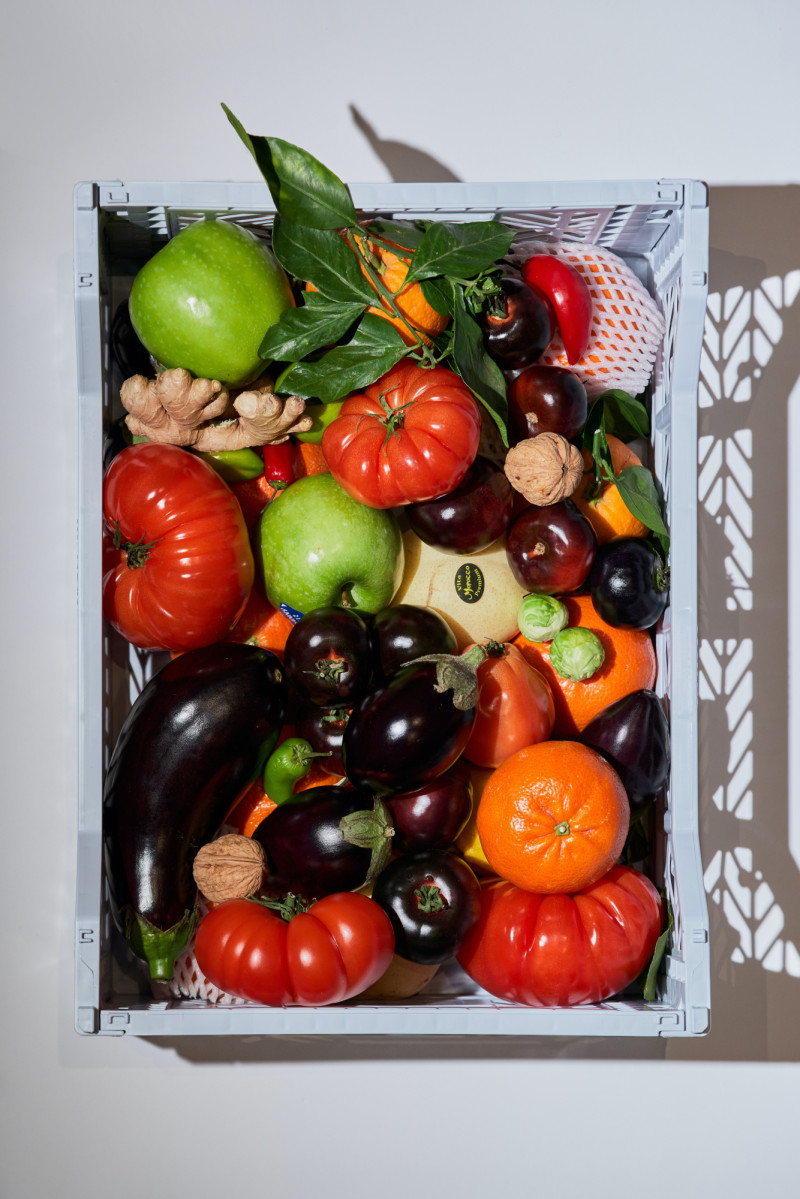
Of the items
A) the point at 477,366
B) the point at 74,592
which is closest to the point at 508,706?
the point at 477,366

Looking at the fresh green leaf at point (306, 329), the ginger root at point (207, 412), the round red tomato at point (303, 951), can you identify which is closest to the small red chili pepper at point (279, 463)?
the ginger root at point (207, 412)

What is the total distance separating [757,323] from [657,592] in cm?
45

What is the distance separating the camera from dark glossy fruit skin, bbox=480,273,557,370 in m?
0.92

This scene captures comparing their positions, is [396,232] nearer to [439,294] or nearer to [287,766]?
[439,294]

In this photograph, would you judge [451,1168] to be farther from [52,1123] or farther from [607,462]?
[607,462]

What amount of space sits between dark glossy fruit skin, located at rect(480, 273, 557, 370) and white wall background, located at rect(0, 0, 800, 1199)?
302 mm

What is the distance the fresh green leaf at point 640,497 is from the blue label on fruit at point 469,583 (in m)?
0.18

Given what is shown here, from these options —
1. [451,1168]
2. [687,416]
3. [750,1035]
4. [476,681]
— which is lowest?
[451,1168]

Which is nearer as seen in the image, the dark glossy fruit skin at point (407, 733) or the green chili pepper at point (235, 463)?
the dark glossy fruit skin at point (407, 733)

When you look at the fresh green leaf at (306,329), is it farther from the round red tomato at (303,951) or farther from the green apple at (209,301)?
the round red tomato at (303,951)

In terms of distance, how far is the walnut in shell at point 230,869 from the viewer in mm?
913

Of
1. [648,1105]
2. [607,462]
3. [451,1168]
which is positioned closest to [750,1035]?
[648,1105]

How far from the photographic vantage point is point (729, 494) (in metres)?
1.17

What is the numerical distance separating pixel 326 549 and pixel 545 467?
0.24 meters
